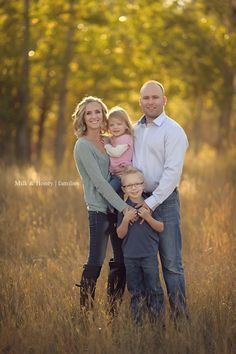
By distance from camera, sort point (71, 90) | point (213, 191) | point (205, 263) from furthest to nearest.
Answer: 1. point (71, 90)
2. point (213, 191)
3. point (205, 263)

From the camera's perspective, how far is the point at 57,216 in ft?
27.0

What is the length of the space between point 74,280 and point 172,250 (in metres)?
1.31

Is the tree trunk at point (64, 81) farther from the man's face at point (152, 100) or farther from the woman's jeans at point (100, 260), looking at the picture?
the woman's jeans at point (100, 260)

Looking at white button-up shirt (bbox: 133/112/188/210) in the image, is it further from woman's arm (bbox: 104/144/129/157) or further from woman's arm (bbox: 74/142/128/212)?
woman's arm (bbox: 74/142/128/212)

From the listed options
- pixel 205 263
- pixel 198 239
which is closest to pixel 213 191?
pixel 198 239

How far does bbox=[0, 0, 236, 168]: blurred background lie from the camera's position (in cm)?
1485

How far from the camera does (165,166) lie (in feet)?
15.2

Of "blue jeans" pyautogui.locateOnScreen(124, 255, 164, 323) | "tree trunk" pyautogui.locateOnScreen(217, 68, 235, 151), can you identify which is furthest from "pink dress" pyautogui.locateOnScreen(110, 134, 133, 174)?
"tree trunk" pyautogui.locateOnScreen(217, 68, 235, 151)

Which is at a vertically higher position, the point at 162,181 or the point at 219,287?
the point at 162,181

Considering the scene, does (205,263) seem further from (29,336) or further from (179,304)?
(29,336)

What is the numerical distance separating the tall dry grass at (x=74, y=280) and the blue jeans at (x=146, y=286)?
12cm

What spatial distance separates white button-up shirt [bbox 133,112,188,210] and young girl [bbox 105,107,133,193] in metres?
0.07

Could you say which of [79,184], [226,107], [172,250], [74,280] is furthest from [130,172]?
[226,107]

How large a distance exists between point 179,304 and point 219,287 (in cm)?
59
